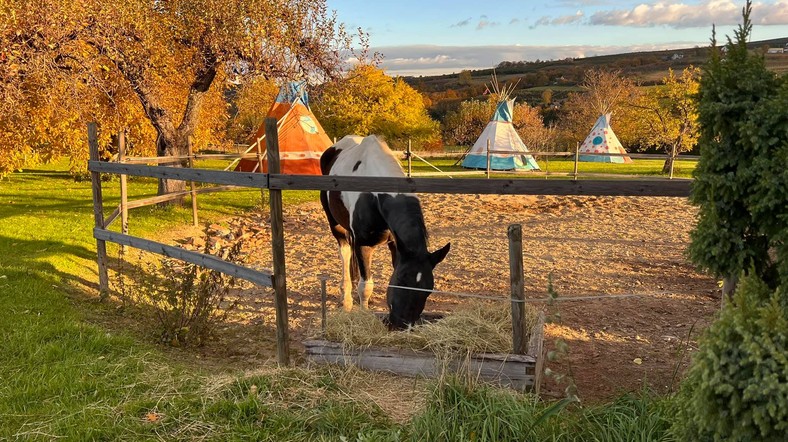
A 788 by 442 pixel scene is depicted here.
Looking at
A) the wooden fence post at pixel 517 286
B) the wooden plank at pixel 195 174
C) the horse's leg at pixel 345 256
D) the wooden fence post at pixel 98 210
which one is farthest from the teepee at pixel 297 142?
the wooden fence post at pixel 517 286

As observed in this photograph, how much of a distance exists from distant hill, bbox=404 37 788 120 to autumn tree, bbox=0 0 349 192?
51885 millimetres

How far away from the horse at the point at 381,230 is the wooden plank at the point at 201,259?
3.87 ft

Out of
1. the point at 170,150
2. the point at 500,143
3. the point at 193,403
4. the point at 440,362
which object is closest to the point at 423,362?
the point at 440,362

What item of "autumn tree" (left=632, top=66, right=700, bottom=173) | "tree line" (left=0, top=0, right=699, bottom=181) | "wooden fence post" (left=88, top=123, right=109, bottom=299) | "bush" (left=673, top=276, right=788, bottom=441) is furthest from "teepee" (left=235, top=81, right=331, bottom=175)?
"autumn tree" (left=632, top=66, right=700, bottom=173)

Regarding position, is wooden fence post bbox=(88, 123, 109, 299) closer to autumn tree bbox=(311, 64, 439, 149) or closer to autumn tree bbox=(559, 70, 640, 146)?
autumn tree bbox=(311, 64, 439, 149)

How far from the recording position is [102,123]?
39.8 ft

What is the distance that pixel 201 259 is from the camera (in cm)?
550

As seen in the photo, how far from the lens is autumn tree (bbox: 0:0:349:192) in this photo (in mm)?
9133

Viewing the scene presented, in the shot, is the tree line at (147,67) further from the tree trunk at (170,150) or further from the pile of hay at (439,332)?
the pile of hay at (439,332)

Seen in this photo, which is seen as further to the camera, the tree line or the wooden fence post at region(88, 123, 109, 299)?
the tree line

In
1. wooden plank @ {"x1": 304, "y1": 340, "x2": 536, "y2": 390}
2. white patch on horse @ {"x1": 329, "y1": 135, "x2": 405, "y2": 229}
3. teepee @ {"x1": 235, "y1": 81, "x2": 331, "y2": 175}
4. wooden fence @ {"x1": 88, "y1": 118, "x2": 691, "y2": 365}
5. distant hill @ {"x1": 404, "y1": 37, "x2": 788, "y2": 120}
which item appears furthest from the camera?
distant hill @ {"x1": 404, "y1": 37, "x2": 788, "y2": 120}

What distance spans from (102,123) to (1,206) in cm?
365

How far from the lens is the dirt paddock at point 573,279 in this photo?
5219 millimetres

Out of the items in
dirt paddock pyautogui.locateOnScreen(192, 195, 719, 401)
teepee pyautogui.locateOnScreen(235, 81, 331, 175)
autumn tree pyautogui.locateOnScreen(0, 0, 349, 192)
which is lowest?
dirt paddock pyautogui.locateOnScreen(192, 195, 719, 401)
